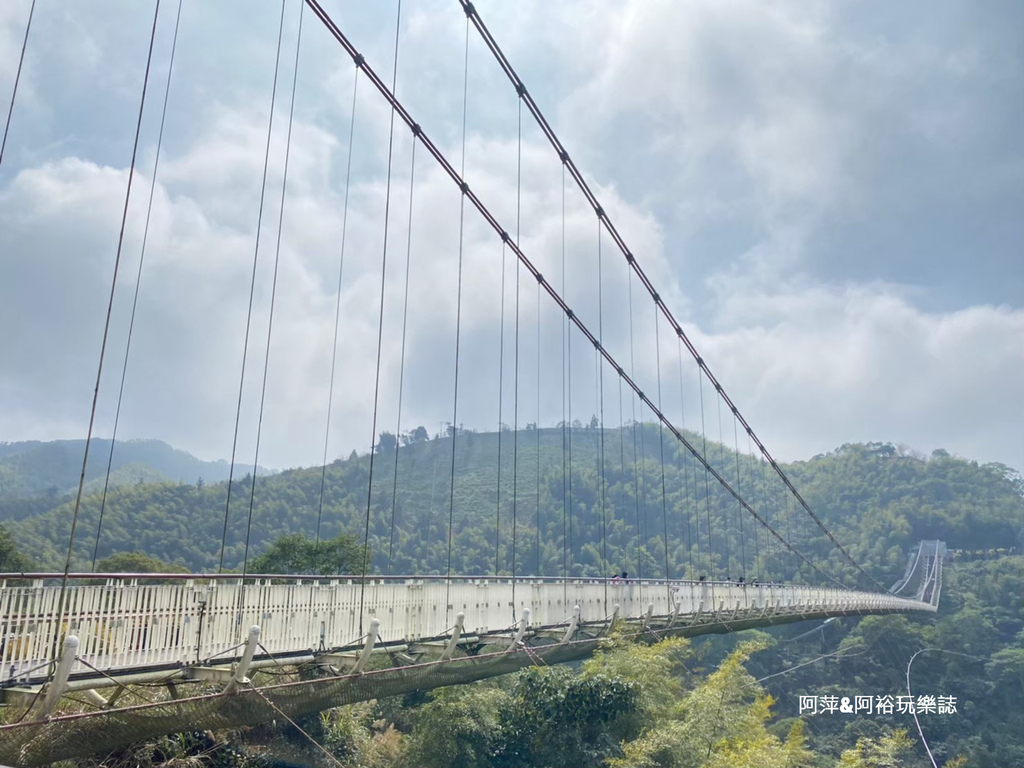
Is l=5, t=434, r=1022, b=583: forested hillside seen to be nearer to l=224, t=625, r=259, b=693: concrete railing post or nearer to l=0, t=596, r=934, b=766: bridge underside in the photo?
l=0, t=596, r=934, b=766: bridge underside

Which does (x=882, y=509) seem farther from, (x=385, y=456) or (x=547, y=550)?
(x=385, y=456)

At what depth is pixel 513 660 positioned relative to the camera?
1199 centimetres

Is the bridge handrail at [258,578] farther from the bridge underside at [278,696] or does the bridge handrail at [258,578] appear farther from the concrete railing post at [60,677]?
the bridge underside at [278,696]

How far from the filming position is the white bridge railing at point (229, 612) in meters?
6.66

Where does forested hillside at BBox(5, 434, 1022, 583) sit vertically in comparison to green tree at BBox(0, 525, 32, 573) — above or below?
above

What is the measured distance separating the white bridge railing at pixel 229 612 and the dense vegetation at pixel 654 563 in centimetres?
490

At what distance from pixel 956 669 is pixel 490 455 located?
72566 mm

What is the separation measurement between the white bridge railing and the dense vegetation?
4903mm

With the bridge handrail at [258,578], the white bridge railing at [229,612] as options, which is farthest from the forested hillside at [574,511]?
the white bridge railing at [229,612]

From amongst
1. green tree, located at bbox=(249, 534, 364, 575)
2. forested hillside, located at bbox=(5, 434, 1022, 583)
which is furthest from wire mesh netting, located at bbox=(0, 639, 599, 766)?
forested hillside, located at bbox=(5, 434, 1022, 583)

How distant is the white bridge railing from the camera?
21.9 ft

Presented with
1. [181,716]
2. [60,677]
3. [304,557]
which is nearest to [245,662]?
[181,716]

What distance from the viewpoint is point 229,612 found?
26.7 feet

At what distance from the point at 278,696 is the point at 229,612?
959 millimetres
